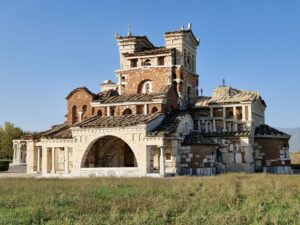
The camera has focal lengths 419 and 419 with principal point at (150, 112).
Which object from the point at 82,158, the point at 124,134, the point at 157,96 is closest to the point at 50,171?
the point at 82,158

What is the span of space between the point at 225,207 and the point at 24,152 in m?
49.9

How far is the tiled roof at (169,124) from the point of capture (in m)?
33.9

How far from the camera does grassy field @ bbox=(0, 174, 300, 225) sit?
12.9 meters

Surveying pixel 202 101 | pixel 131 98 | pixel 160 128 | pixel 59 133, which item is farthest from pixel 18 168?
pixel 160 128

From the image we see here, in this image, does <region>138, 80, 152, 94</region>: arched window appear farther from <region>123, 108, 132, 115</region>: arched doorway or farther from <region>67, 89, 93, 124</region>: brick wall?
<region>67, 89, 93, 124</region>: brick wall

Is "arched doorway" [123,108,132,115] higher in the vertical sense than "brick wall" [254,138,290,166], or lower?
higher

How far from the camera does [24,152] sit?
60.7 metres

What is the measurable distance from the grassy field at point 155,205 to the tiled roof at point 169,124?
1220 centimetres

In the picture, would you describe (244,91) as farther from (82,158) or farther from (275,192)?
(275,192)

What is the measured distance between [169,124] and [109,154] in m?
7.77

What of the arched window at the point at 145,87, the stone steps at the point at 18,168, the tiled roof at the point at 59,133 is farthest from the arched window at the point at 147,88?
the stone steps at the point at 18,168

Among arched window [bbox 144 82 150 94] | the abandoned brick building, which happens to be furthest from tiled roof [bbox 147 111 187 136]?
arched window [bbox 144 82 150 94]

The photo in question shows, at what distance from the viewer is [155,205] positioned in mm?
15477

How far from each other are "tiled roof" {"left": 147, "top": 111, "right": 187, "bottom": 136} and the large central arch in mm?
5559
